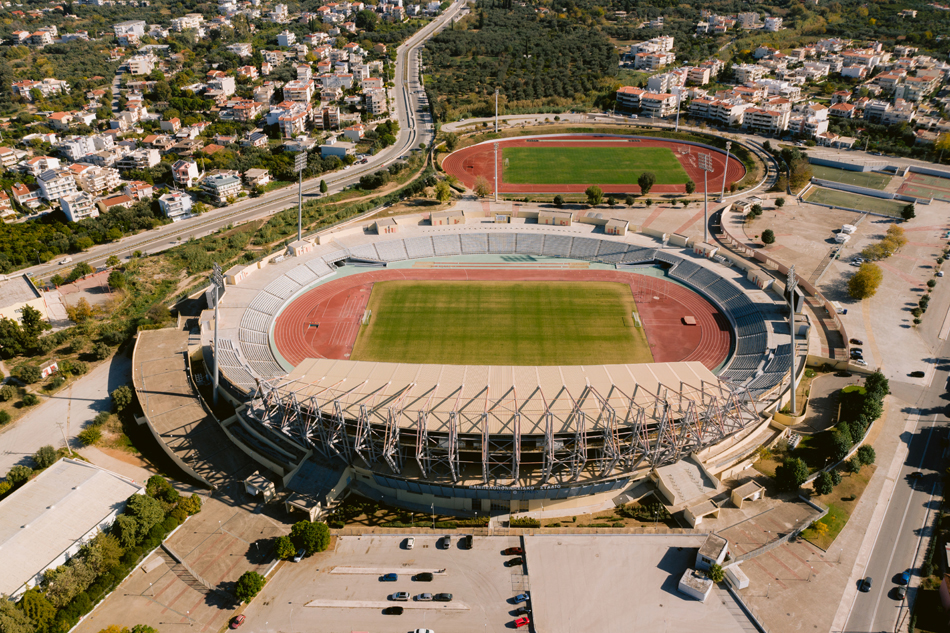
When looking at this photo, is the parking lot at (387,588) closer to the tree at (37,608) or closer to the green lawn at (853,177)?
the tree at (37,608)

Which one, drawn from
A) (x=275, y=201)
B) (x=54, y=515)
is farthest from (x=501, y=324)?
(x=275, y=201)

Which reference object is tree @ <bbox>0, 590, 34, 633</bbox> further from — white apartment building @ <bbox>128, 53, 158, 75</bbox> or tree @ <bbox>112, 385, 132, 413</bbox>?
white apartment building @ <bbox>128, 53, 158, 75</bbox>

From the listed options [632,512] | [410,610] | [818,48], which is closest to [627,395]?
[632,512]

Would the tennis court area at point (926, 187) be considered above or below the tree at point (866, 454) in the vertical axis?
above

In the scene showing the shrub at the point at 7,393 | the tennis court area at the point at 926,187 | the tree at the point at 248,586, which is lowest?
the tree at the point at 248,586

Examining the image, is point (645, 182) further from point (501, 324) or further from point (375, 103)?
point (375, 103)

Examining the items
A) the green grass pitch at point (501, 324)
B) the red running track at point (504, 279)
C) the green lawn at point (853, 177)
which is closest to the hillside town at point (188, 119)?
the red running track at point (504, 279)
